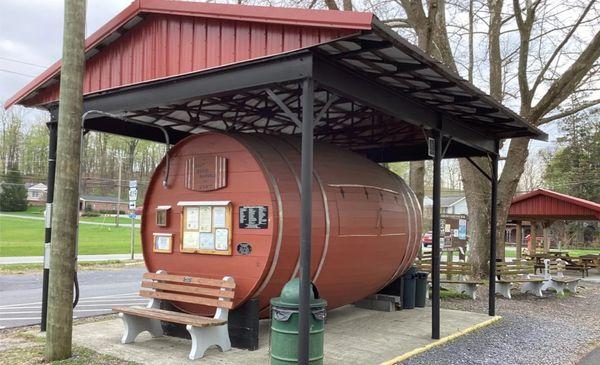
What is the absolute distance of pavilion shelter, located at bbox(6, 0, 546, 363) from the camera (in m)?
5.38

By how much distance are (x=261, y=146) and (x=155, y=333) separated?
3.05 metres

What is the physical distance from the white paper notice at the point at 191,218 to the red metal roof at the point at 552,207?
19.5 metres

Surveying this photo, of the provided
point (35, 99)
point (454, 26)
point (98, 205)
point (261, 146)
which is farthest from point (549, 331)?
point (98, 205)

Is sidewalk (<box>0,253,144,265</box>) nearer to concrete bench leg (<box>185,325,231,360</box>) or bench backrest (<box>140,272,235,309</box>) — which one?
bench backrest (<box>140,272,235,309</box>)

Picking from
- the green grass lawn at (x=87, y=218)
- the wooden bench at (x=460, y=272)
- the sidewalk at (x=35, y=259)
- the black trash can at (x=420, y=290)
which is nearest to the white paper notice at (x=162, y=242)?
the black trash can at (x=420, y=290)

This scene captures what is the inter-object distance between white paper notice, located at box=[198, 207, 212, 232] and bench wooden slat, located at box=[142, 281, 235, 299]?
2.63ft

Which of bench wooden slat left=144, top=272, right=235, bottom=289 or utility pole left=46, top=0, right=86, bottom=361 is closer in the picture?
utility pole left=46, top=0, right=86, bottom=361

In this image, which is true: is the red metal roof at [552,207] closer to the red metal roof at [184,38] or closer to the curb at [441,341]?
the curb at [441,341]

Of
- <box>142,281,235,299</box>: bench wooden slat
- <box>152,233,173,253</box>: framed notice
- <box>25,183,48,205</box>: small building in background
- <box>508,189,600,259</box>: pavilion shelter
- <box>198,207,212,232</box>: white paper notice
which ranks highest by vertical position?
<box>25,183,48,205</box>: small building in background

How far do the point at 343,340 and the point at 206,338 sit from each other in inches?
83.7

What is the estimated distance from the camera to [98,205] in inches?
2985

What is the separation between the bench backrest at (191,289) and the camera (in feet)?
22.0

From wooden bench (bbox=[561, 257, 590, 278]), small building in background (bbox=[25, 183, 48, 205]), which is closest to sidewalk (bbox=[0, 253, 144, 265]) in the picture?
wooden bench (bbox=[561, 257, 590, 278])

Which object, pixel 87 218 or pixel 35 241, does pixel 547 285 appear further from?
pixel 87 218
